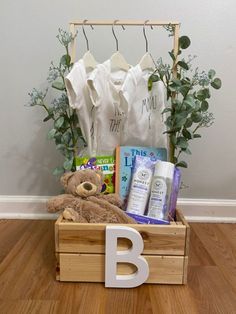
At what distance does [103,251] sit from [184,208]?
0.61 meters

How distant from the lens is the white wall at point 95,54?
1146mm

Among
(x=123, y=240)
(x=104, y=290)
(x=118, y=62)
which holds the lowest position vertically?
(x=104, y=290)

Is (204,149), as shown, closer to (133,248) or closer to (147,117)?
(147,117)

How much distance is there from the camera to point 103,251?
78 centimetres

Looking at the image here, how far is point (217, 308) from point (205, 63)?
90 cm

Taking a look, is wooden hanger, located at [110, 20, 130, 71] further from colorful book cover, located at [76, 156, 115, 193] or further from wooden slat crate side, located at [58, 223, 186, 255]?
wooden slat crate side, located at [58, 223, 186, 255]

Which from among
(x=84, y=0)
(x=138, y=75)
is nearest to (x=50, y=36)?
(x=84, y=0)

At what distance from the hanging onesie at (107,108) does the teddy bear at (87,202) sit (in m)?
0.12

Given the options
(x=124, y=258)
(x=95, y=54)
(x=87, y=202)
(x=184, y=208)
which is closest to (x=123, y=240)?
(x=124, y=258)

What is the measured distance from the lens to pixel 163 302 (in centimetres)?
73

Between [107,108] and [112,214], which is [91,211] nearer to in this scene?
[112,214]

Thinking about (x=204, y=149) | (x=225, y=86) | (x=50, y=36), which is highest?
(x=50, y=36)

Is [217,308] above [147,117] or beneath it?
beneath

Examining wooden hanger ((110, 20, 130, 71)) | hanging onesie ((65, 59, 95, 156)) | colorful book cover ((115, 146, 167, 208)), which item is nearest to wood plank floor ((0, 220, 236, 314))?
colorful book cover ((115, 146, 167, 208))
